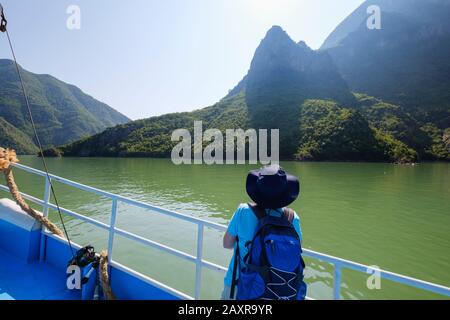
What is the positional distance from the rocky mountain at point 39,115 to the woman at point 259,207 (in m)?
140

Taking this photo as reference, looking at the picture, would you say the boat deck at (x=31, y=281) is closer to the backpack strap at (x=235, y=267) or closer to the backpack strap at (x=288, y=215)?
the backpack strap at (x=235, y=267)

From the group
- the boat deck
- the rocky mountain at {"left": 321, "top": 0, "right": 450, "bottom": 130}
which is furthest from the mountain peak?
the boat deck

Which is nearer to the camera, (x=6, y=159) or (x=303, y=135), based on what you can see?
(x=6, y=159)

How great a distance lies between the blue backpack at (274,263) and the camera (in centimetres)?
176

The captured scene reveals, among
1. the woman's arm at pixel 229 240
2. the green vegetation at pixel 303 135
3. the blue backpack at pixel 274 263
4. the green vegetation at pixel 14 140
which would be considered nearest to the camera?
the blue backpack at pixel 274 263

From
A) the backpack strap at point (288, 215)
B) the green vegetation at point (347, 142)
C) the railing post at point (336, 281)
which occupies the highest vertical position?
the green vegetation at point (347, 142)

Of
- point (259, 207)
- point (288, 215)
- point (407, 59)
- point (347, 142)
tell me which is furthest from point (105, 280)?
point (407, 59)

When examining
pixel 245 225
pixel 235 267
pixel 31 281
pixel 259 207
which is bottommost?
pixel 31 281

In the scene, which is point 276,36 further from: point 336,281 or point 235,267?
point 235,267

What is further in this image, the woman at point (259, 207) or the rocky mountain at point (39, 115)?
the rocky mountain at point (39, 115)

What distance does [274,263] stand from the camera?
5.76ft

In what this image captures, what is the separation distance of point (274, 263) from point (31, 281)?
348cm

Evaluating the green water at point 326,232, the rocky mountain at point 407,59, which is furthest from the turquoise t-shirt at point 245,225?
the rocky mountain at point 407,59

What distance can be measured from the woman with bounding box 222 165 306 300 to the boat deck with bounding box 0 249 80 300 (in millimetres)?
2513
